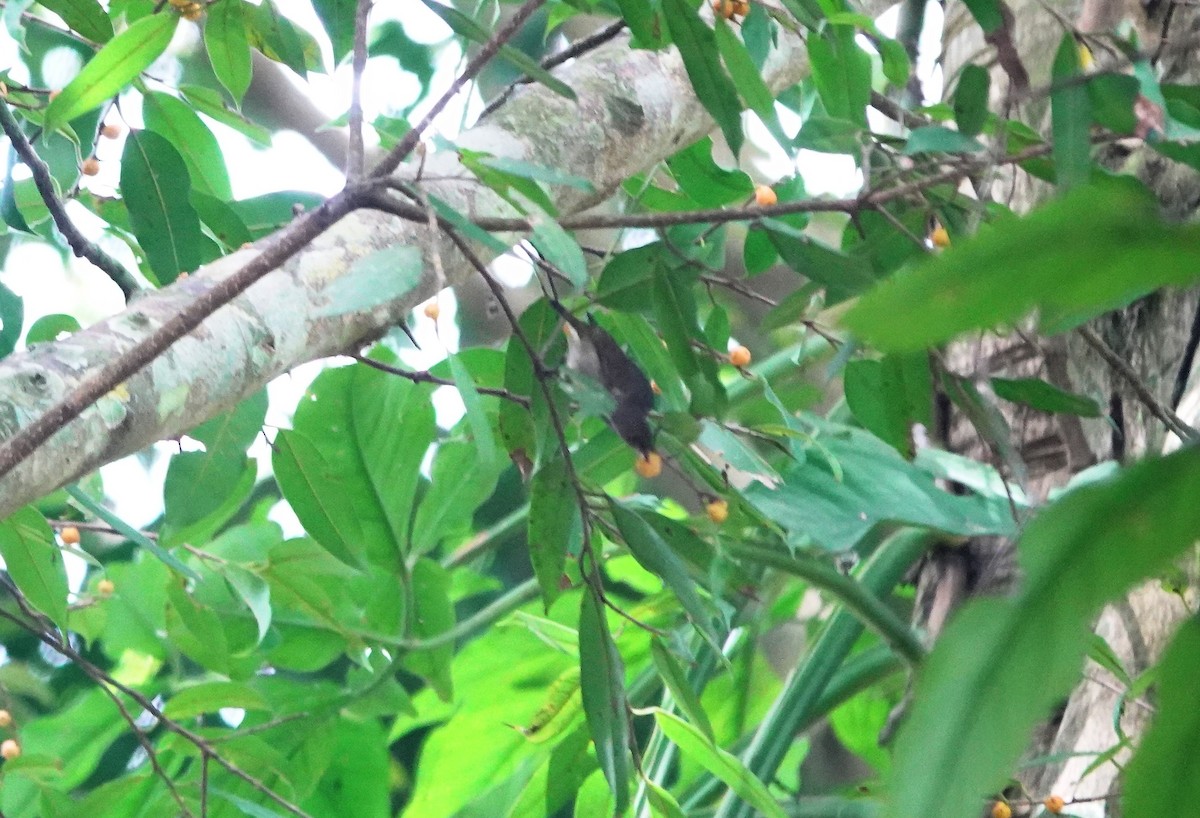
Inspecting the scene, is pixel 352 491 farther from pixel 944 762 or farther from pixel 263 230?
pixel 944 762

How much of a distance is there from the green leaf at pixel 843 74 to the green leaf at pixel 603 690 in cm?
28

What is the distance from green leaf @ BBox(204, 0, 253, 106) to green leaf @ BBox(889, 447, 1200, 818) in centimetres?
58

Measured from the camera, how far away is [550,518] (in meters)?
0.56

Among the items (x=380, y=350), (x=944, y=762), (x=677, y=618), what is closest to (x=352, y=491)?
(x=380, y=350)

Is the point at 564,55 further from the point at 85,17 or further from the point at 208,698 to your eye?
the point at 208,698

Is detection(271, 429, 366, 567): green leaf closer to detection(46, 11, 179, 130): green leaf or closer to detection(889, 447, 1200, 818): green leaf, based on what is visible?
detection(46, 11, 179, 130): green leaf

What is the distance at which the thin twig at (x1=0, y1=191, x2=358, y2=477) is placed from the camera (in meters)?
0.38

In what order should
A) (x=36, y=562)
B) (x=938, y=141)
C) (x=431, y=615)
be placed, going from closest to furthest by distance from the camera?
(x=938, y=141) < (x=36, y=562) < (x=431, y=615)

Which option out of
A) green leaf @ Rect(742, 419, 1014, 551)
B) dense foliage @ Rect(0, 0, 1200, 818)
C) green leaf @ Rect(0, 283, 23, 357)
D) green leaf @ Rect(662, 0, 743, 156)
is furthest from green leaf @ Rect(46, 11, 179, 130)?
green leaf @ Rect(742, 419, 1014, 551)

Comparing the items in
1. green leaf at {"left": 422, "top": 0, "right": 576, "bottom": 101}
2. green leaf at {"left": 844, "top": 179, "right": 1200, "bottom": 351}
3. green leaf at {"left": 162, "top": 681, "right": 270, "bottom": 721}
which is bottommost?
green leaf at {"left": 162, "top": 681, "right": 270, "bottom": 721}

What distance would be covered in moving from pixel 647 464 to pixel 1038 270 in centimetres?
38

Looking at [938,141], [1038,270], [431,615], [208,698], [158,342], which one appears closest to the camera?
[1038,270]

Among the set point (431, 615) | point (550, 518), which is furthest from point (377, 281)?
point (431, 615)

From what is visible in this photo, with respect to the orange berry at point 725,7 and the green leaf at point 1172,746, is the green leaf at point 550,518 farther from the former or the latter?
the green leaf at point 1172,746
